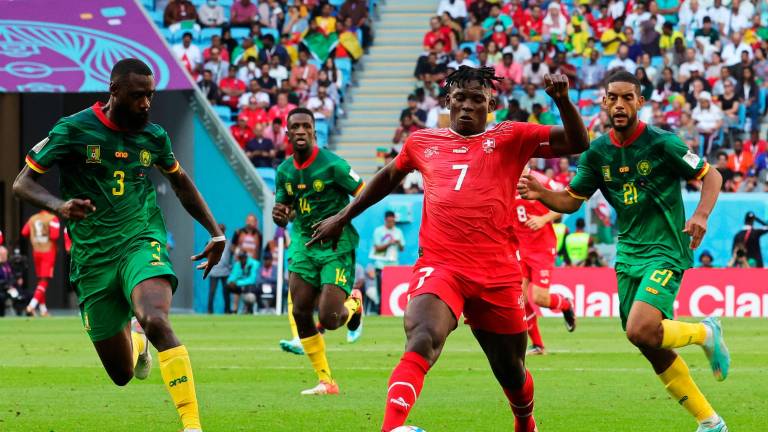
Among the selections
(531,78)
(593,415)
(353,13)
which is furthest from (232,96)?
(593,415)

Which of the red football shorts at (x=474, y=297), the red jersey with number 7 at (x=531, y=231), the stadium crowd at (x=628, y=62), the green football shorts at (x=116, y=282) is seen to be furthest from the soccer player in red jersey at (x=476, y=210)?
the stadium crowd at (x=628, y=62)

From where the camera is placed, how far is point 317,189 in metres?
13.6

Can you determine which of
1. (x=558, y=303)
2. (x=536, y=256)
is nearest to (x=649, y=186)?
(x=536, y=256)

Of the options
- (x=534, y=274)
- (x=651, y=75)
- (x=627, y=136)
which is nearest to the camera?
(x=627, y=136)

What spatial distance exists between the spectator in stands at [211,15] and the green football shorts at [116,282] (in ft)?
84.2

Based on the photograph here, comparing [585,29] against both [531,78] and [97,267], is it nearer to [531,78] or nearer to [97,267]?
[531,78]

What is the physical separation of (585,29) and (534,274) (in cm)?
1483

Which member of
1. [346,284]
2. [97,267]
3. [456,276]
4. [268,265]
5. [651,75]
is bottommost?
[268,265]

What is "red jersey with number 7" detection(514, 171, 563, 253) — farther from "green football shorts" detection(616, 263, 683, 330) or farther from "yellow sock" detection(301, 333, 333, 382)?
"green football shorts" detection(616, 263, 683, 330)

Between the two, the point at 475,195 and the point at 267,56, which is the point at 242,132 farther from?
the point at 475,195

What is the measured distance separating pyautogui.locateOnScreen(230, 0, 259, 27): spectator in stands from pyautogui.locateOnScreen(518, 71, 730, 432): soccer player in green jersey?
82.1ft

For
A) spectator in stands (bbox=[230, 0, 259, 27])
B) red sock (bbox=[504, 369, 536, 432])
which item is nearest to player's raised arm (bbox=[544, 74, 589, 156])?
red sock (bbox=[504, 369, 536, 432])

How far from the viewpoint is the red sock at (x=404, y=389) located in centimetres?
723

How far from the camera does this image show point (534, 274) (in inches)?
711
